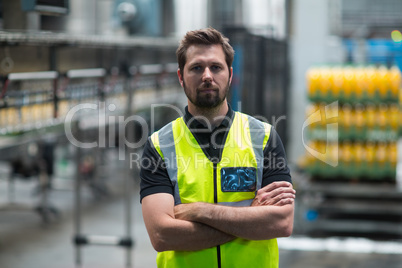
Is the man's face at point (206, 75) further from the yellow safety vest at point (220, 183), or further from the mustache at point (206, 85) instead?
the yellow safety vest at point (220, 183)

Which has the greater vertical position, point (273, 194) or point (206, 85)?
point (206, 85)

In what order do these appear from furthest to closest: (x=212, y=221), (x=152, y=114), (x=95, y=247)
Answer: (x=95, y=247)
(x=152, y=114)
(x=212, y=221)

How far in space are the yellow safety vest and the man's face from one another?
7.5 inches

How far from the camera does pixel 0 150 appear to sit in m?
Result: 6.22

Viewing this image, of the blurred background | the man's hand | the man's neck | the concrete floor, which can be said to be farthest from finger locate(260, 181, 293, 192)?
the concrete floor

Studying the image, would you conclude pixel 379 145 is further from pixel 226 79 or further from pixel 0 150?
pixel 226 79

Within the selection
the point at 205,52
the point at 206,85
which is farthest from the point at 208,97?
the point at 205,52

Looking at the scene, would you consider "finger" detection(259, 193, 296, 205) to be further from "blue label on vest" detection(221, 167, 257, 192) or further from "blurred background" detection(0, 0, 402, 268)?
"blurred background" detection(0, 0, 402, 268)

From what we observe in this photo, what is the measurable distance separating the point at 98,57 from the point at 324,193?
324 cm

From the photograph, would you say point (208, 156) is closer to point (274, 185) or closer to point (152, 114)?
point (274, 185)

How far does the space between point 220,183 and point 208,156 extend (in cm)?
12

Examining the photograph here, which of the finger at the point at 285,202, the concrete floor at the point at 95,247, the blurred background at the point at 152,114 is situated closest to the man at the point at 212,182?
the finger at the point at 285,202

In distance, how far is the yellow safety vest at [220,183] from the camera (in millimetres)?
2434

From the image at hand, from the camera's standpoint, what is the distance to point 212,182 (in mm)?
2459
